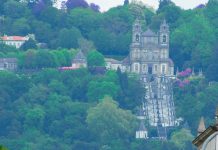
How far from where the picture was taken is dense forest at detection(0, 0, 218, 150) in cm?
11356

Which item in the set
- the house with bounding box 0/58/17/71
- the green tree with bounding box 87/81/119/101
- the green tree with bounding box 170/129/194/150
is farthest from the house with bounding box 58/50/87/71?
the green tree with bounding box 170/129/194/150

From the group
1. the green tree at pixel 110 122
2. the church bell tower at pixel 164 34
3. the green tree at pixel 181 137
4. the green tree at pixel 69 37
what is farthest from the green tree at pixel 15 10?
the green tree at pixel 181 137

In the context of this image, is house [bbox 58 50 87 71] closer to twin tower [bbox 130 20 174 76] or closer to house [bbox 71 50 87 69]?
house [bbox 71 50 87 69]

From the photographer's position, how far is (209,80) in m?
129

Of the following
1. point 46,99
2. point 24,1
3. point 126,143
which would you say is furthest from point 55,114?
point 24,1

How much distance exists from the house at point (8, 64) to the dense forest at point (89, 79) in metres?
0.85

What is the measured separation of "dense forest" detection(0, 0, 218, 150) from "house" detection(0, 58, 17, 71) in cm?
85

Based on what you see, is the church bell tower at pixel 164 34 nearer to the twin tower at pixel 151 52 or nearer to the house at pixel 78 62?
the twin tower at pixel 151 52

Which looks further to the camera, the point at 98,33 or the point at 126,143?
the point at 98,33

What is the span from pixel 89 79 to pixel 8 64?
10.3 metres

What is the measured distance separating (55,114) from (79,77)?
27.8 ft

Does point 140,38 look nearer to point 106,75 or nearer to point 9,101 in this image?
point 106,75

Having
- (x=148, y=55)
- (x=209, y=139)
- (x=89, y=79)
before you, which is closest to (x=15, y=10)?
(x=148, y=55)

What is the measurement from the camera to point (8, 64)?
136 meters
